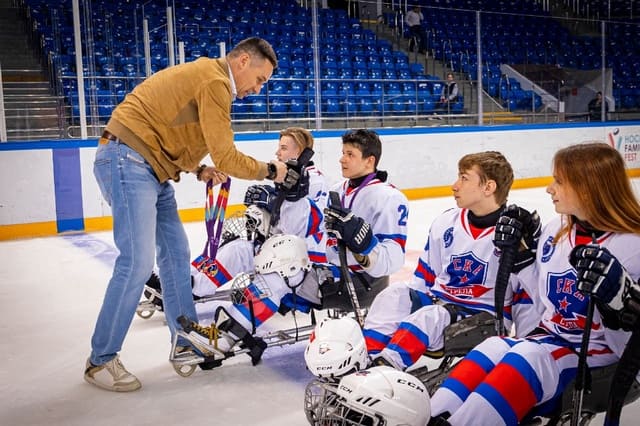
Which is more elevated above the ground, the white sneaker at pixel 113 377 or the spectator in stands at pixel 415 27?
the spectator in stands at pixel 415 27

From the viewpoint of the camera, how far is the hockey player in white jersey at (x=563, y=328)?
1757 millimetres

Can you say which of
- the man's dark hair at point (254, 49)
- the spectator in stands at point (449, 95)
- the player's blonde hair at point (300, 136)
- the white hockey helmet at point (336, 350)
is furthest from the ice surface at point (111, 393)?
the spectator in stands at point (449, 95)

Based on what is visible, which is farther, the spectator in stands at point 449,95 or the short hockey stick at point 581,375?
the spectator in stands at point 449,95

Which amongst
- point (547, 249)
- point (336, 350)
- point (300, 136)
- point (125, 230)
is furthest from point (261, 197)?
point (547, 249)

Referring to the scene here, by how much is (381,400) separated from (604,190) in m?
0.80

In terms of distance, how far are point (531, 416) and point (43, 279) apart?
4.04m

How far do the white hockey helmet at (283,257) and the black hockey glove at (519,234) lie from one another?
3.46ft

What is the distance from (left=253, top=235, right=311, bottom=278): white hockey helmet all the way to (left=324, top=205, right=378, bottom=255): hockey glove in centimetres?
57

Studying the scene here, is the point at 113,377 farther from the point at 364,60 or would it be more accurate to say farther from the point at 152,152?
the point at 364,60

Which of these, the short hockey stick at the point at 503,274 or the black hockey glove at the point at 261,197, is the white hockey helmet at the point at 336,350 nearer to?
the short hockey stick at the point at 503,274

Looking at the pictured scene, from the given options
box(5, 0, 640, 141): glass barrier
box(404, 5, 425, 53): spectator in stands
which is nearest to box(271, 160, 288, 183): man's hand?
box(5, 0, 640, 141): glass barrier

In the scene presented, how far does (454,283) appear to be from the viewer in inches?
94.4

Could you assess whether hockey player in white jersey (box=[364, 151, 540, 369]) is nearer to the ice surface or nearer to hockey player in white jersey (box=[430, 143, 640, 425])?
hockey player in white jersey (box=[430, 143, 640, 425])

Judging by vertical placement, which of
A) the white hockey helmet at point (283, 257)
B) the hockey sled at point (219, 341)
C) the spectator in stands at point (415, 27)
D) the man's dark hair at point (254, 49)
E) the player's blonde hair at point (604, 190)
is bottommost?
the hockey sled at point (219, 341)
